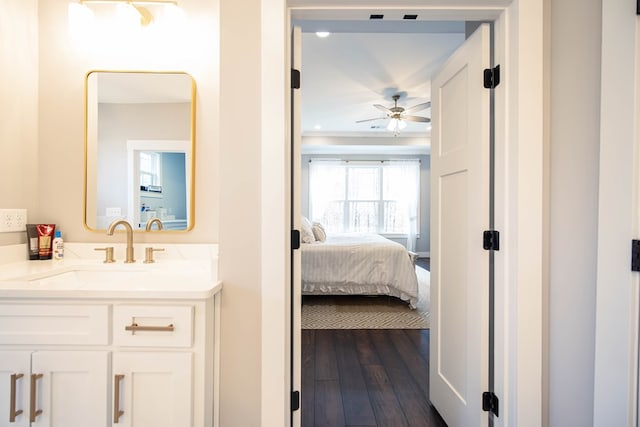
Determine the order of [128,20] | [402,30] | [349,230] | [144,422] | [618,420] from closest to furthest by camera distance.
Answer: [618,420], [144,422], [128,20], [402,30], [349,230]

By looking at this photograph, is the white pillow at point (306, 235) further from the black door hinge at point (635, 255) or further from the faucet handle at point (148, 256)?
the black door hinge at point (635, 255)

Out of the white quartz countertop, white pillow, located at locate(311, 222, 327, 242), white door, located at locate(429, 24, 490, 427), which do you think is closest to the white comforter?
white pillow, located at locate(311, 222, 327, 242)

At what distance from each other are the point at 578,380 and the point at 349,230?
19.9 feet

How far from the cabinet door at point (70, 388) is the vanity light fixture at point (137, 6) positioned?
1.62m

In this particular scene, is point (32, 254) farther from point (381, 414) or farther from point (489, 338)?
point (489, 338)

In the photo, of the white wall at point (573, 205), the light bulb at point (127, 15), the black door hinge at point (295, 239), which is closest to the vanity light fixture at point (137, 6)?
the light bulb at point (127, 15)

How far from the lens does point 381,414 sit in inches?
69.2

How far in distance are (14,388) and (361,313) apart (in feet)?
9.43

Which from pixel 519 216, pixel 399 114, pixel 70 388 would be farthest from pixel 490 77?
pixel 399 114

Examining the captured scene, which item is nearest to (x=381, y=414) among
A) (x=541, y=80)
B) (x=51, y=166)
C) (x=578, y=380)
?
(x=578, y=380)

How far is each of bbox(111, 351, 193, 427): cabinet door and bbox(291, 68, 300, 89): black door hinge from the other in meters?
1.19

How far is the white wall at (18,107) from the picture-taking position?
1460 millimetres

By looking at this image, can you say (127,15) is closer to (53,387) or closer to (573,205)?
(53,387)

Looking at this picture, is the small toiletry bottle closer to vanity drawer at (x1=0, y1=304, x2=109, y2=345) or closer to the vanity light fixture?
vanity drawer at (x1=0, y1=304, x2=109, y2=345)
